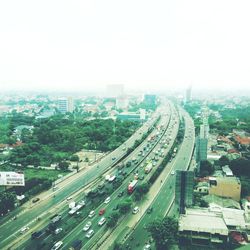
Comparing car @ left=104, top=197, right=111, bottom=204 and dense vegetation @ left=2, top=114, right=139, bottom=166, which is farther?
dense vegetation @ left=2, top=114, right=139, bottom=166

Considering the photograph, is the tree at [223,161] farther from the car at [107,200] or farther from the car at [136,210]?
the car at [107,200]

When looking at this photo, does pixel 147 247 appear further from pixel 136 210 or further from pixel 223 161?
pixel 223 161

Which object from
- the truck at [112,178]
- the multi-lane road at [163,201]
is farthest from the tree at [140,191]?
the truck at [112,178]

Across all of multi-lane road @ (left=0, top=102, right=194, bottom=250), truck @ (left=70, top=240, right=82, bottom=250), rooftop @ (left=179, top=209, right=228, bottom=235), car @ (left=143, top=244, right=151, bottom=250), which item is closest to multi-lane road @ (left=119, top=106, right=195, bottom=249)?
multi-lane road @ (left=0, top=102, right=194, bottom=250)

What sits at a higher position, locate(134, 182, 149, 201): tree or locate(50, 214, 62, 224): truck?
locate(134, 182, 149, 201): tree

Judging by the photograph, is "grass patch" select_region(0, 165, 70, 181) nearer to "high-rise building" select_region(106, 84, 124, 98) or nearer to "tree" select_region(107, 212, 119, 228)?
"tree" select_region(107, 212, 119, 228)

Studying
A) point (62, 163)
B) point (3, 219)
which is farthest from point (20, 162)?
point (3, 219)

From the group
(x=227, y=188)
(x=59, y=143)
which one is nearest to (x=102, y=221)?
(x=227, y=188)
